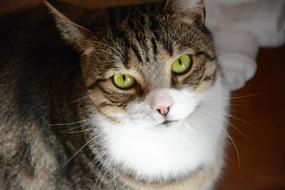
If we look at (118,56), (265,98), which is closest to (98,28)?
(118,56)

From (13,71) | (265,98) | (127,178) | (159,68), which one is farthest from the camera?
(265,98)

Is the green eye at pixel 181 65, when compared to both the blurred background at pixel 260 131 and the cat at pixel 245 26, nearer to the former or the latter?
the blurred background at pixel 260 131

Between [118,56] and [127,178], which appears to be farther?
[127,178]

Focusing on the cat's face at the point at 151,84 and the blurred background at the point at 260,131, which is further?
the blurred background at the point at 260,131

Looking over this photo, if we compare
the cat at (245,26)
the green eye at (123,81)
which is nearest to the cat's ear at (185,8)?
the green eye at (123,81)

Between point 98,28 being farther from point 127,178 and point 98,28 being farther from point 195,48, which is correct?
point 127,178

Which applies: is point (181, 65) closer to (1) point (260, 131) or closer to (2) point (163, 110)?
(2) point (163, 110)

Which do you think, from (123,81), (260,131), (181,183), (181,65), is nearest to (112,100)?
(123,81)
